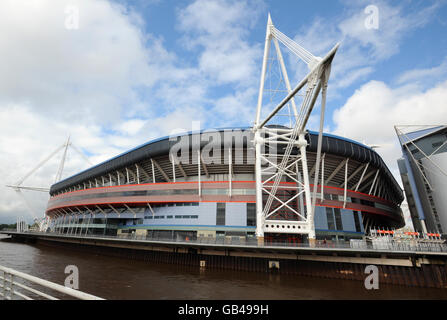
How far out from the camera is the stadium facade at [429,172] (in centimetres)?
4116

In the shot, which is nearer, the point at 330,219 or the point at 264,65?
the point at 264,65

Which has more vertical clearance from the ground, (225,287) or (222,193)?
(222,193)

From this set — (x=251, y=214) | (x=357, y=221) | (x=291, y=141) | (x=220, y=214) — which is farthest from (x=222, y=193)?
(x=357, y=221)

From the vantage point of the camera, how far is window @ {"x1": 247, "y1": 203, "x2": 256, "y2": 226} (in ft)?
132

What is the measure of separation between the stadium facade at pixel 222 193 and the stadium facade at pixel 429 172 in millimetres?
6013

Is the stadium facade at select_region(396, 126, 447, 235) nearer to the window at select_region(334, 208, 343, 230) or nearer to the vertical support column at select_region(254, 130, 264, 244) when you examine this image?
the window at select_region(334, 208, 343, 230)

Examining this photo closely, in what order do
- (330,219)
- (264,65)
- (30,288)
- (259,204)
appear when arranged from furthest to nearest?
(330,219), (264,65), (259,204), (30,288)

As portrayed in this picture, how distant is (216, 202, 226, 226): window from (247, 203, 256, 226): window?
426cm

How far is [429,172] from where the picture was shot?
43.4 metres

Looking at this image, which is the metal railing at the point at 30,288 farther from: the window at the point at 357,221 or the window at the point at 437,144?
the window at the point at 437,144

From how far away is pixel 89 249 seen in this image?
50.9 meters

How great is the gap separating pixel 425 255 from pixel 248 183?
80.5 ft

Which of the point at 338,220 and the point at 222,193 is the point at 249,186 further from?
the point at 338,220

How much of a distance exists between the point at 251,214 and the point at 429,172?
109 ft
